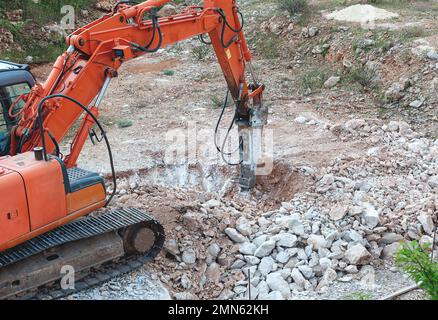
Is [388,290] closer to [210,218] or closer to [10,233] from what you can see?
[210,218]

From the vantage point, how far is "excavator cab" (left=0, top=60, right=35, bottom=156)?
6281 mm

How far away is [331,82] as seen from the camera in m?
13.1

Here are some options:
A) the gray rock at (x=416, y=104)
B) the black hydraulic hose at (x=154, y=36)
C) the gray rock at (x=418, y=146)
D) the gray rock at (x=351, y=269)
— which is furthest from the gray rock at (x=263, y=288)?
the gray rock at (x=416, y=104)

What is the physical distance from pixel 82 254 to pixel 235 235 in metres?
1.88

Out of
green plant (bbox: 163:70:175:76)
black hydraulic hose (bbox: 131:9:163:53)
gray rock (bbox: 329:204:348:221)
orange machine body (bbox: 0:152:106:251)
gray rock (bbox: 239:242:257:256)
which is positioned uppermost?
black hydraulic hose (bbox: 131:9:163:53)

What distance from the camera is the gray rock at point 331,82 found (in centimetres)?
1309

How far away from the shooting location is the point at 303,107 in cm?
1210

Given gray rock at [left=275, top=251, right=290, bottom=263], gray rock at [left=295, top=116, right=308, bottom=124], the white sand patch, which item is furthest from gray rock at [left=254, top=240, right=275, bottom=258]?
the white sand patch

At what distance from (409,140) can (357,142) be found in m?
0.84

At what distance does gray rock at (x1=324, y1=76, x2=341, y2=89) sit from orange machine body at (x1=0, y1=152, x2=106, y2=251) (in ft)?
27.2

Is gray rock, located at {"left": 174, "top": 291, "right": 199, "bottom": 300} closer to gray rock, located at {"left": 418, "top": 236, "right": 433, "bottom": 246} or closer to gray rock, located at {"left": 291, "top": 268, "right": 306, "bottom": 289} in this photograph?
gray rock, located at {"left": 291, "top": 268, "right": 306, "bottom": 289}

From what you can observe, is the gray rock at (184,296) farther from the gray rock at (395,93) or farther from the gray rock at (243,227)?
the gray rock at (395,93)

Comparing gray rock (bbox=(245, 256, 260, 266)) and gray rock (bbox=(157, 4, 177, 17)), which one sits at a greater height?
gray rock (bbox=(157, 4, 177, 17))
